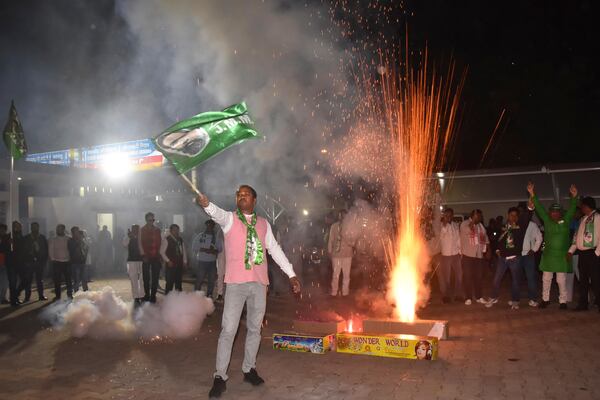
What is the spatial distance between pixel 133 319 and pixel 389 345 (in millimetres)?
4818

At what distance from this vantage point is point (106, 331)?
312 inches

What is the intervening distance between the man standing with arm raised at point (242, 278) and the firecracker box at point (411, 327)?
79.2 inches

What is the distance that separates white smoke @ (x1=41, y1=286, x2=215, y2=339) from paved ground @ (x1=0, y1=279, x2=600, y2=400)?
0.27 meters

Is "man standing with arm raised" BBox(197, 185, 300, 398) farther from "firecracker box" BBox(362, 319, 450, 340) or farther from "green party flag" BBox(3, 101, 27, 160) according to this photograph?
"green party flag" BBox(3, 101, 27, 160)

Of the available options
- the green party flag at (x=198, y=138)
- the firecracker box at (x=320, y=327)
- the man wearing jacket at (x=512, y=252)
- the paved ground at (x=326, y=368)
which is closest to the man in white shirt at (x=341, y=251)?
the man wearing jacket at (x=512, y=252)

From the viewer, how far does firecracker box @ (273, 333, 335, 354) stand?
6.37 m

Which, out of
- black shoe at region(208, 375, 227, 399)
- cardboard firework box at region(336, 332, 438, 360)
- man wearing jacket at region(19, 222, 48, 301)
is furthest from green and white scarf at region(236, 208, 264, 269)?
man wearing jacket at region(19, 222, 48, 301)

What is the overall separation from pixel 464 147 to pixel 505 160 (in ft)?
6.67

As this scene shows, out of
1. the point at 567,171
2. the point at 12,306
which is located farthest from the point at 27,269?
the point at 567,171

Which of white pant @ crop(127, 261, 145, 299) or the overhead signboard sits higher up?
the overhead signboard

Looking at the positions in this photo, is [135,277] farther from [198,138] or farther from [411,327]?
[198,138]

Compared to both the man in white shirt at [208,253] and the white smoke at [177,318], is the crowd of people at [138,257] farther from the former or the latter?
the white smoke at [177,318]

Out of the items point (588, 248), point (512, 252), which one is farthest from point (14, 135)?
point (588, 248)

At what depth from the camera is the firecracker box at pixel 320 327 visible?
6984 millimetres
